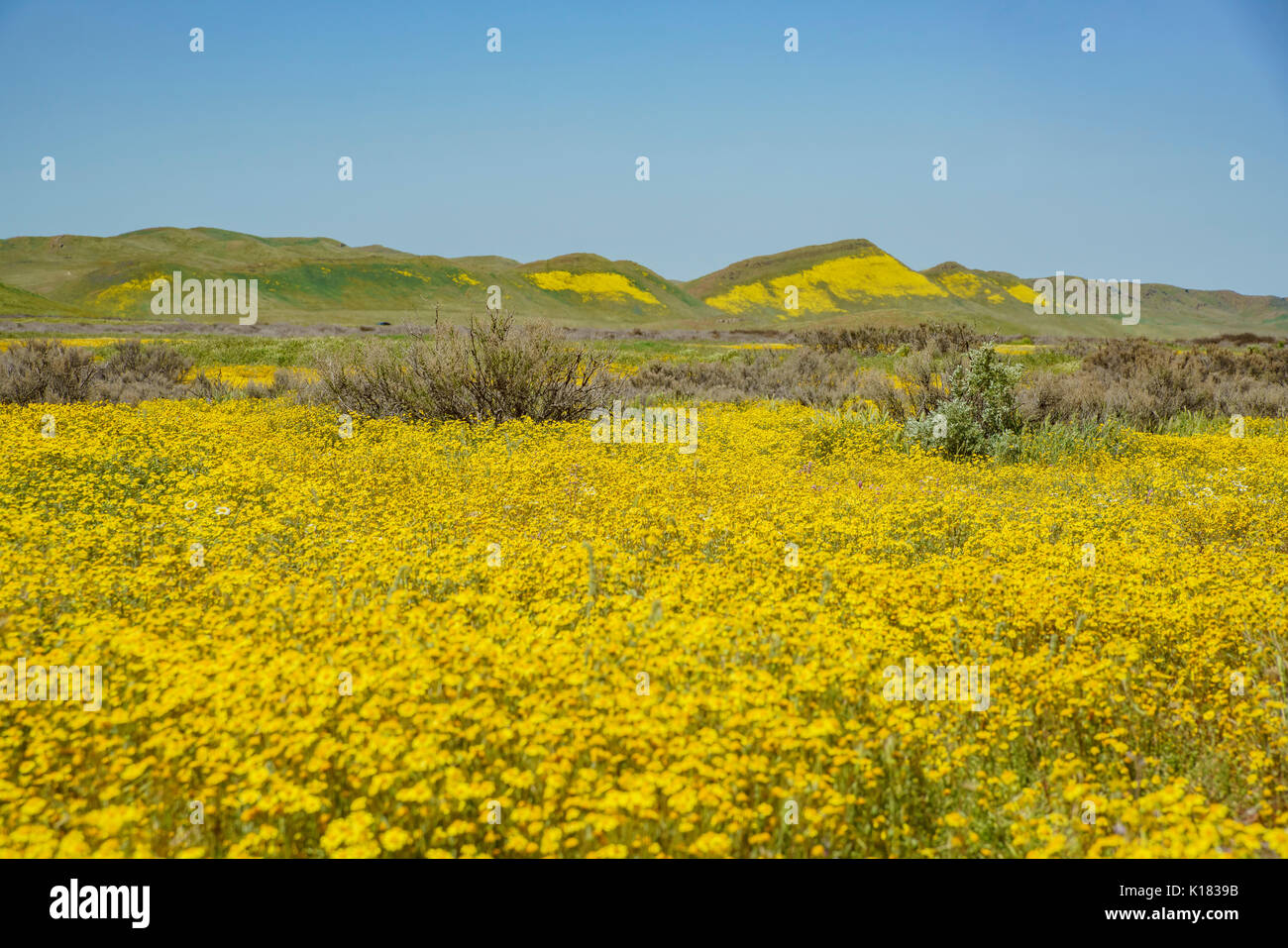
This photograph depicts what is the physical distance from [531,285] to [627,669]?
130 meters

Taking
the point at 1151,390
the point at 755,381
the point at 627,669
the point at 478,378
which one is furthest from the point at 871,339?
the point at 627,669

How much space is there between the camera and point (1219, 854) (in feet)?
8.73

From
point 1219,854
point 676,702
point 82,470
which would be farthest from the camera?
point 82,470

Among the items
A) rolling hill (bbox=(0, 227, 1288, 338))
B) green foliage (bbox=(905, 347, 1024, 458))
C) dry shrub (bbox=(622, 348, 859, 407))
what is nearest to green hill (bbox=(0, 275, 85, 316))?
rolling hill (bbox=(0, 227, 1288, 338))

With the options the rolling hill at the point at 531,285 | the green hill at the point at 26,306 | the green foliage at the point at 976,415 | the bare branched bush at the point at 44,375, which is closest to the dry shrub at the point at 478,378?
the bare branched bush at the point at 44,375

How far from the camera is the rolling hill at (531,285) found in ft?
334

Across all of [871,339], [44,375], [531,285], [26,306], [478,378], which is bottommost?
[478,378]

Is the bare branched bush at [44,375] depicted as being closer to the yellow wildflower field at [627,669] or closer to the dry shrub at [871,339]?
the yellow wildflower field at [627,669]

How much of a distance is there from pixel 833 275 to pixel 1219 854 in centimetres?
14840

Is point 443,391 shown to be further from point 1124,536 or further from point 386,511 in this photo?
point 1124,536

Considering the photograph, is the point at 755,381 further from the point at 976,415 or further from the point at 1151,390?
the point at 1151,390

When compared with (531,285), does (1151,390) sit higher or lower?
lower

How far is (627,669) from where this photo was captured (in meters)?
3.99
